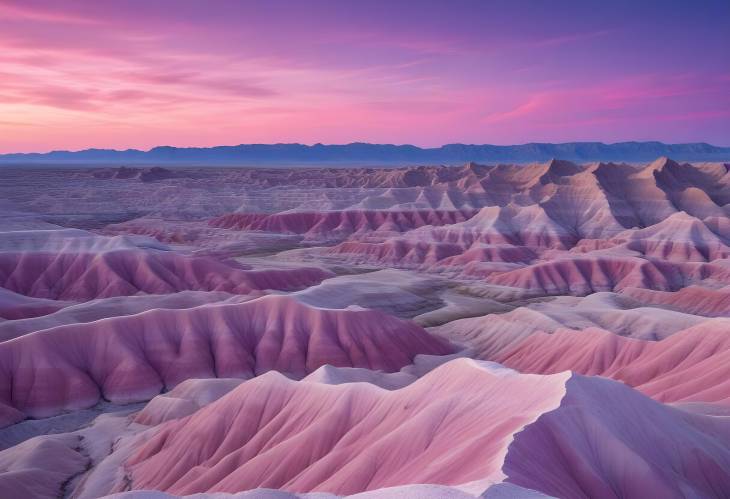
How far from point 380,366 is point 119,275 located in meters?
45.0

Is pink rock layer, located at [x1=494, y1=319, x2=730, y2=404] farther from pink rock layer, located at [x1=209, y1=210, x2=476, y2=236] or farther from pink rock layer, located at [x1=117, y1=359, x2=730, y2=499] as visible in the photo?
pink rock layer, located at [x1=209, y1=210, x2=476, y2=236]

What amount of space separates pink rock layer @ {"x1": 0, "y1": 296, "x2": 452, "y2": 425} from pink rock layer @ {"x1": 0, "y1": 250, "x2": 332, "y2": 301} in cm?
2555

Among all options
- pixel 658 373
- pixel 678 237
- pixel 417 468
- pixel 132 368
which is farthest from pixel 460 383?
pixel 678 237

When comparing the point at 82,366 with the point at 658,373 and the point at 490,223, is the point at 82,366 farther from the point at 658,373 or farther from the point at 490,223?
the point at 490,223

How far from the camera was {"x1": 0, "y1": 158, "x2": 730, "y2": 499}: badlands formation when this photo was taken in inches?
1024

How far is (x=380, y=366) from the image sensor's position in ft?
188

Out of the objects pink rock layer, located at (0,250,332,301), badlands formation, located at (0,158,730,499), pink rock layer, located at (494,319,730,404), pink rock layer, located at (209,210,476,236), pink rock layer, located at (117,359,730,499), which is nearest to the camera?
pink rock layer, located at (117,359,730,499)

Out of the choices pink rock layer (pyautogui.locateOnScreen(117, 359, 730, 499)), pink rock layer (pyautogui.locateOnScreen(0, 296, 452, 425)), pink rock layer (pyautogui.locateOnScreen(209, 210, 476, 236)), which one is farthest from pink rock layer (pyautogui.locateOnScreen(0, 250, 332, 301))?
pink rock layer (pyautogui.locateOnScreen(209, 210, 476, 236))

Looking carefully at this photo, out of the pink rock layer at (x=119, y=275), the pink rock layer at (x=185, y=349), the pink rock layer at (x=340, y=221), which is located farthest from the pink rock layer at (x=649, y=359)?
the pink rock layer at (x=340, y=221)

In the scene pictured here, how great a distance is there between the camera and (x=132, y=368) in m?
51.5

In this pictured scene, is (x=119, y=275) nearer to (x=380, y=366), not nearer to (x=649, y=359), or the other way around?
(x=380, y=366)

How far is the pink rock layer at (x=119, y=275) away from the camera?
8081 centimetres

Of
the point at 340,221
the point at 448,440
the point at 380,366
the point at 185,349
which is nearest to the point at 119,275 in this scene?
the point at 185,349

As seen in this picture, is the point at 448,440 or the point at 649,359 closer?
the point at 448,440
